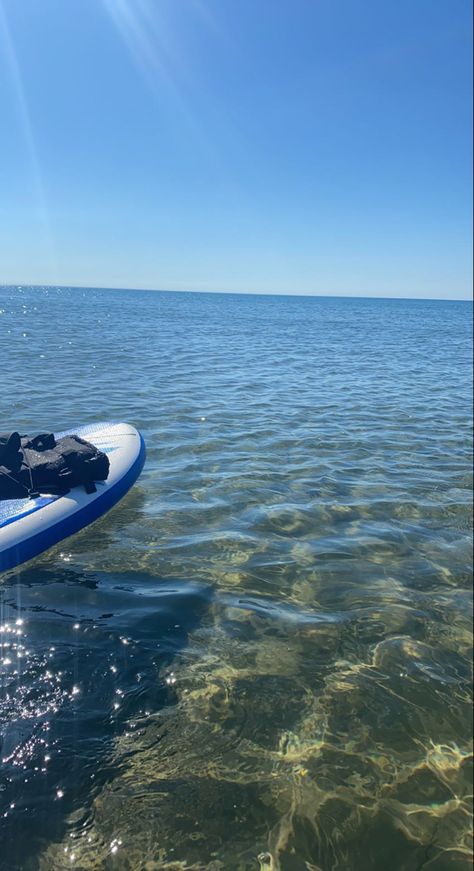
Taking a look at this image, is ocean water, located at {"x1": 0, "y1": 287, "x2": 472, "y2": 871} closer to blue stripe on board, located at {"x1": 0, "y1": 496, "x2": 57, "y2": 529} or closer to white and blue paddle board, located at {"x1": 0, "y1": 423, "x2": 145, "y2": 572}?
white and blue paddle board, located at {"x1": 0, "y1": 423, "x2": 145, "y2": 572}

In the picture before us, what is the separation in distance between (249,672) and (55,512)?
357 cm

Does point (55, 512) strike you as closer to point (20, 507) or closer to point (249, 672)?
point (20, 507)

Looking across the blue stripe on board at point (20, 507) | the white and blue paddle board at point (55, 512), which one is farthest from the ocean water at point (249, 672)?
the blue stripe on board at point (20, 507)

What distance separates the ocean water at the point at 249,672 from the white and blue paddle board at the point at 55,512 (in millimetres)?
281

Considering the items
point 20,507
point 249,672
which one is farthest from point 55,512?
point 249,672

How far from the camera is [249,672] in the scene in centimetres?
487

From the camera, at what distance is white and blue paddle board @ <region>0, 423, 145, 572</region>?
6.28 metres

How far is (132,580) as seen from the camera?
624 centimetres

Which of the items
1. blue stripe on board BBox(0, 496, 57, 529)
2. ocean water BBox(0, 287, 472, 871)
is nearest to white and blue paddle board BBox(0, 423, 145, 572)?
blue stripe on board BBox(0, 496, 57, 529)

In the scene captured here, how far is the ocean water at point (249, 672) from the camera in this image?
3477 millimetres

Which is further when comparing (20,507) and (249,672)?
(20,507)

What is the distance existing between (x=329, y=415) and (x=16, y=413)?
873 cm

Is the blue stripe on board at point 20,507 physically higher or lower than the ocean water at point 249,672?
higher

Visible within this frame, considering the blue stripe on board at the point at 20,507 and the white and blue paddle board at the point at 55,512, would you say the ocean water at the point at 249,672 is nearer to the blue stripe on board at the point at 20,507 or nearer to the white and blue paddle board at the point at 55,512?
the white and blue paddle board at the point at 55,512
